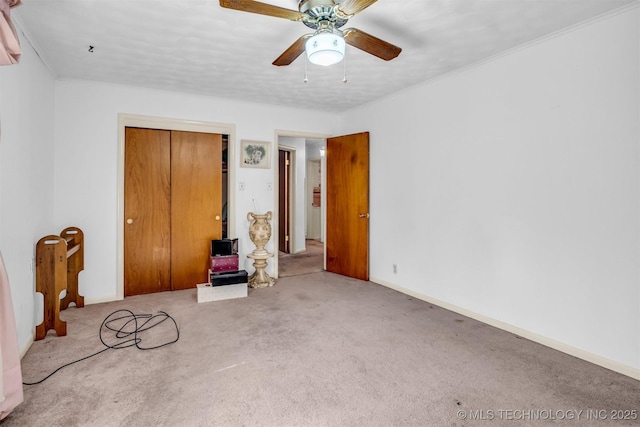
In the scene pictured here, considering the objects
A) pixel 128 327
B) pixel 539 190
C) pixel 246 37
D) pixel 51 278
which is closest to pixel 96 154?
pixel 51 278

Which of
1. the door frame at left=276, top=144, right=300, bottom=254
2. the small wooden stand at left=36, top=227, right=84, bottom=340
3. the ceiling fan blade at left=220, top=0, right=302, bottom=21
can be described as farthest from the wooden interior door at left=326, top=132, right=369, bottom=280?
the small wooden stand at left=36, top=227, right=84, bottom=340

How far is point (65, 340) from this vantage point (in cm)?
264

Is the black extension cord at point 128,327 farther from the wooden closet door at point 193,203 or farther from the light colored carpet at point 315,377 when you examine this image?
the wooden closet door at point 193,203

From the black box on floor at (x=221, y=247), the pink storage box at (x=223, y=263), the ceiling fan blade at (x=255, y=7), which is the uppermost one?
the ceiling fan blade at (x=255, y=7)

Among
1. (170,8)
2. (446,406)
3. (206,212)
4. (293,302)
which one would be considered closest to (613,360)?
(446,406)

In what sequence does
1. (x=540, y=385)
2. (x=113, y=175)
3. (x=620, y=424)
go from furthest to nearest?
(x=113, y=175)
(x=540, y=385)
(x=620, y=424)

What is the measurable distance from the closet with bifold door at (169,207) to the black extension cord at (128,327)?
2.26 feet

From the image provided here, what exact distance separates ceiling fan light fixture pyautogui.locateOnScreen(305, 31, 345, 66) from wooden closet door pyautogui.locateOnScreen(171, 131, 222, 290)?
258 cm

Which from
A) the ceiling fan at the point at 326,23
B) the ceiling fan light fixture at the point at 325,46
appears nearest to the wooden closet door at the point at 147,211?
the ceiling fan at the point at 326,23

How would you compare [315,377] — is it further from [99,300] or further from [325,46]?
[99,300]

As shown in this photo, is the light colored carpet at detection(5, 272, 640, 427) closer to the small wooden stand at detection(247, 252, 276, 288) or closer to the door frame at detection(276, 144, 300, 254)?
the small wooden stand at detection(247, 252, 276, 288)

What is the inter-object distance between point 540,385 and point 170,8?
340 cm

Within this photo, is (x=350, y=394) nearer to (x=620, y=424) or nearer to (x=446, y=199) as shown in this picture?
(x=620, y=424)

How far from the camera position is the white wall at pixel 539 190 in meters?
2.19
